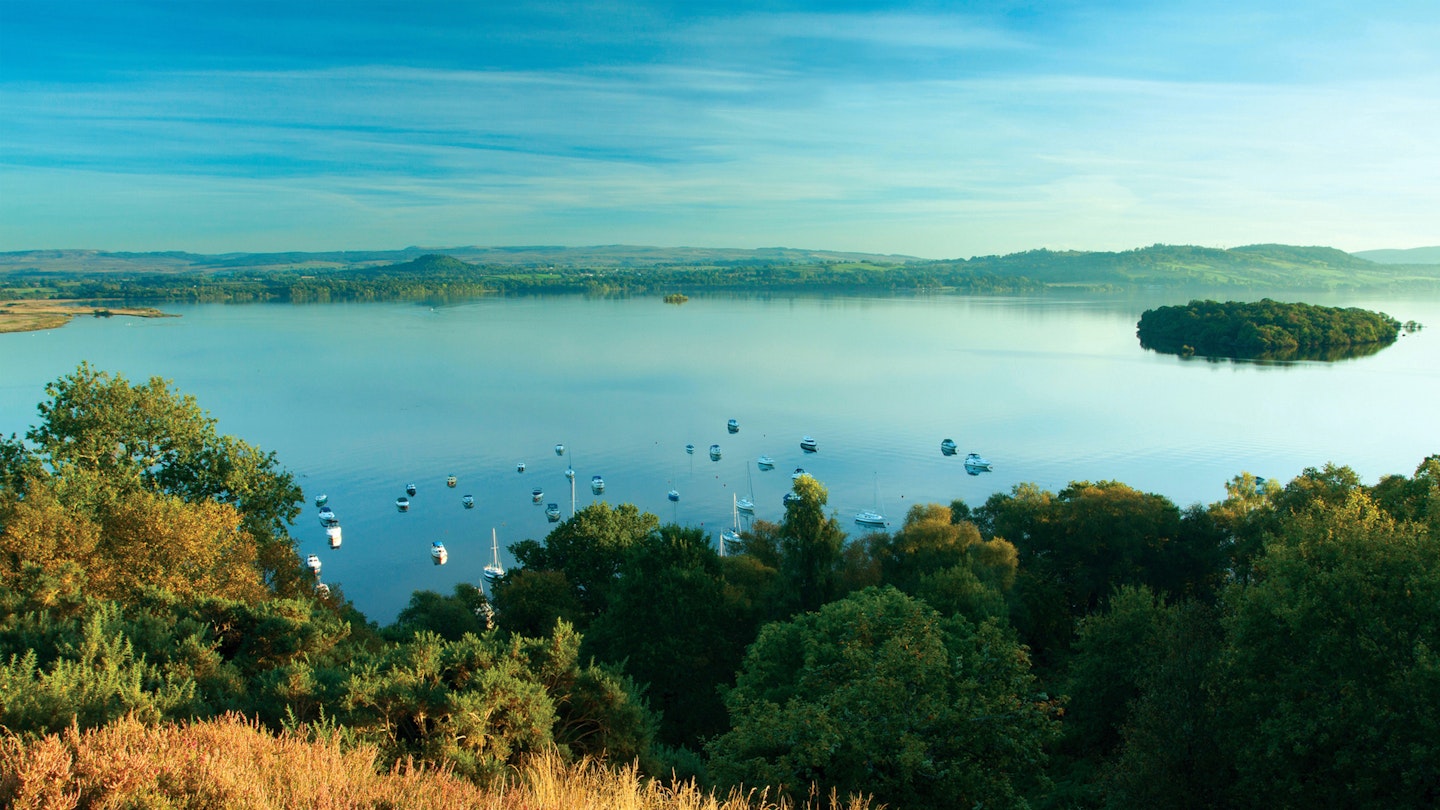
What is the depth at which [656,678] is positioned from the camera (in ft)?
56.9

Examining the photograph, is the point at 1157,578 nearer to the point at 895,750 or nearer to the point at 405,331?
the point at 895,750

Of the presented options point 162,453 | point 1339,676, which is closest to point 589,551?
point 162,453

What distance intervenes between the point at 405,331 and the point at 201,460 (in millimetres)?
98445

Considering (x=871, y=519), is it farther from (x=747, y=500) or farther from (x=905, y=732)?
(x=905, y=732)

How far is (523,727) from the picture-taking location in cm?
779

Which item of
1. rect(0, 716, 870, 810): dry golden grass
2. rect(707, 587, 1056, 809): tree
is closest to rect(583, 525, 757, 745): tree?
rect(707, 587, 1056, 809): tree

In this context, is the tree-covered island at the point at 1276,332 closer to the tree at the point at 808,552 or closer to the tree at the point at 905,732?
the tree at the point at 808,552

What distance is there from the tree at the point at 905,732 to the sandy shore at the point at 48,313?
421 ft

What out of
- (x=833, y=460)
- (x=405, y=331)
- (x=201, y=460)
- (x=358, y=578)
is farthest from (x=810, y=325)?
(x=201, y=460)

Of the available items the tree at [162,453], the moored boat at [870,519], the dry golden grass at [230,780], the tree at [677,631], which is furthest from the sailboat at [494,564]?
the dry golden grass at [230,780]

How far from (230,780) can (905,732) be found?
23.5 ft

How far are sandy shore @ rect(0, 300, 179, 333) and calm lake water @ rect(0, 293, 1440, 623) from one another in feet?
19.7

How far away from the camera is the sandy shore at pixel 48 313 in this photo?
349 ft

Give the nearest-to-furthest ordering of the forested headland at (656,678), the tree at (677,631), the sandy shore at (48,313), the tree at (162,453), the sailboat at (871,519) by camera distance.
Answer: the forested headland at (656,678), the tree at (677,631), the tree at (162,453), the sailboat at (871,519), the sandy shore at (48,313)
